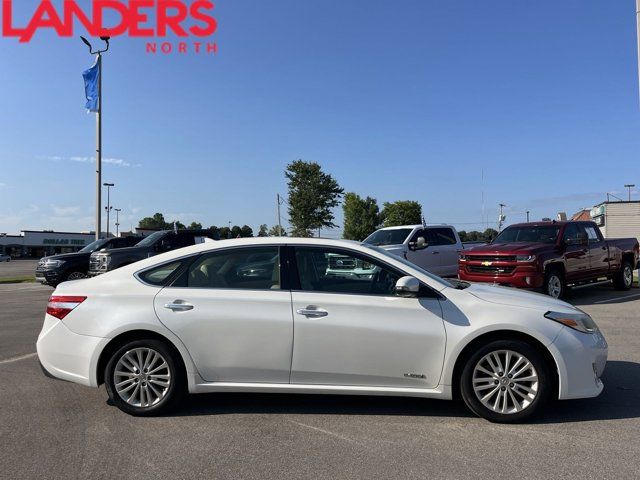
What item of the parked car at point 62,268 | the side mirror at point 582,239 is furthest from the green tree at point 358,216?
the side mirror at point 582,239

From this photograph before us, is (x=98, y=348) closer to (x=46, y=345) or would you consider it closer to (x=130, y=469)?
(x=46, y=345)

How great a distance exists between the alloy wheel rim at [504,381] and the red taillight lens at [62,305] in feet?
11.9

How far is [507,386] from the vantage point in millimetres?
4227

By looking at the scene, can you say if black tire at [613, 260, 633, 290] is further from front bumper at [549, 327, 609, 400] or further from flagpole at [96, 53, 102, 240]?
flagpole at [96, 53, 102, 240]

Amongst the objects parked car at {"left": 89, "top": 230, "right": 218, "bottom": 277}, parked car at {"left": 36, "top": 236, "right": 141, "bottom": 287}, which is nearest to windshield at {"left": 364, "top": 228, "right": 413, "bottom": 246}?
parked car at {"left": 89, "top": 230, "right": 218, "bottom": 277}

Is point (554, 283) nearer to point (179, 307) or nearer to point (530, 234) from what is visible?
point (530, 234)

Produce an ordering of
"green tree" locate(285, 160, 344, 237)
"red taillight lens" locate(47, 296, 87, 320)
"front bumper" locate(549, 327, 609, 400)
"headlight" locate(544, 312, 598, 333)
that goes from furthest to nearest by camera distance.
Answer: "green tree" locate(285, 160, 344, 237) < "red taillight lens" locate(47, 296, 87, 320) < "headlight" locate(544, 312, 598, 333) < "front bumper" locate(549, 327, 609, 400)

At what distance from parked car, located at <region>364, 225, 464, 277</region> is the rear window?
9.31m

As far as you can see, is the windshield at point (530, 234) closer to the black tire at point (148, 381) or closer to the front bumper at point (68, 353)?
the black tire at point (148, 381)

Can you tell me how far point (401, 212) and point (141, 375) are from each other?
89609 mm

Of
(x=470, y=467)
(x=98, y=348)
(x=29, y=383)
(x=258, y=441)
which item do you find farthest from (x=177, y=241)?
(x=470, y=467)

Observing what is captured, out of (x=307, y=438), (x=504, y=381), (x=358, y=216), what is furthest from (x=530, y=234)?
(x=358, y=216)

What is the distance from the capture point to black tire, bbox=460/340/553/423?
4.20m

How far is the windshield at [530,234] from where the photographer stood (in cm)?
1193
